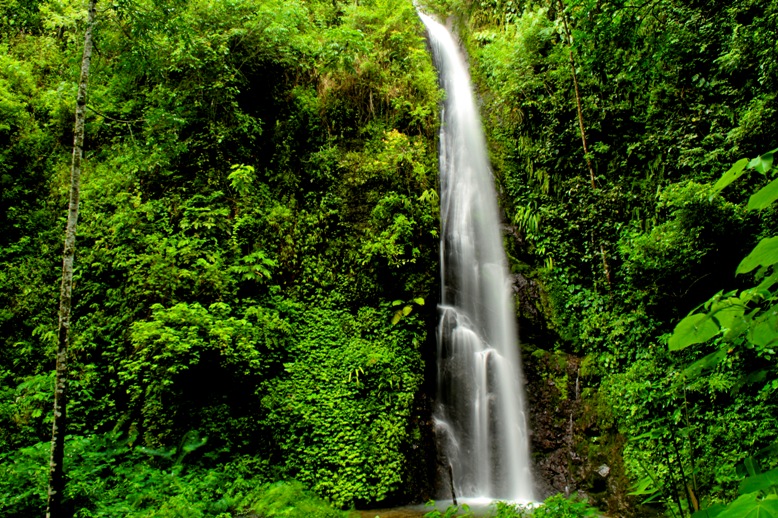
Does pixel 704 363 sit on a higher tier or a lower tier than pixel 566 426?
higher

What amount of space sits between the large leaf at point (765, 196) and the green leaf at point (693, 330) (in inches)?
13.5

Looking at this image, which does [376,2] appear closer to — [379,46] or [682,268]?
[379,46]

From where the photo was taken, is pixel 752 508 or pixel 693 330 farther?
pixel 693 330

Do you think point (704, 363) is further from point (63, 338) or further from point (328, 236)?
point (328, 236)

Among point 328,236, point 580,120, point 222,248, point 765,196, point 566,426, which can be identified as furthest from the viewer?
point 580,120

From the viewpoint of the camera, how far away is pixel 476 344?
8.01 m

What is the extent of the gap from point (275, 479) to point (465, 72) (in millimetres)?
11732

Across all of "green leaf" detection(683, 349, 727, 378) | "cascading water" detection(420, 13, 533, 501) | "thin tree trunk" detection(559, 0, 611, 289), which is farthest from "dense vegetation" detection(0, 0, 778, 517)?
"green leaf" detection(683, 349, 727, 378)

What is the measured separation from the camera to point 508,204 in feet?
31.3

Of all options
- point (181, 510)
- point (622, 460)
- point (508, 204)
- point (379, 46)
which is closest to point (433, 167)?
point (508, 204)

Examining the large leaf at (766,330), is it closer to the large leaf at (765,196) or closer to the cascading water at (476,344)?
the large leaf at (765,196)

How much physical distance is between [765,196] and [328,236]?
7829 mm

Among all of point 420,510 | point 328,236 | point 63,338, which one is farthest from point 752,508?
point 328,236

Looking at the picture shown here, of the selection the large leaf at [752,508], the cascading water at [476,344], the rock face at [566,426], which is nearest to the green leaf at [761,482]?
the large leaf at [752,508]
